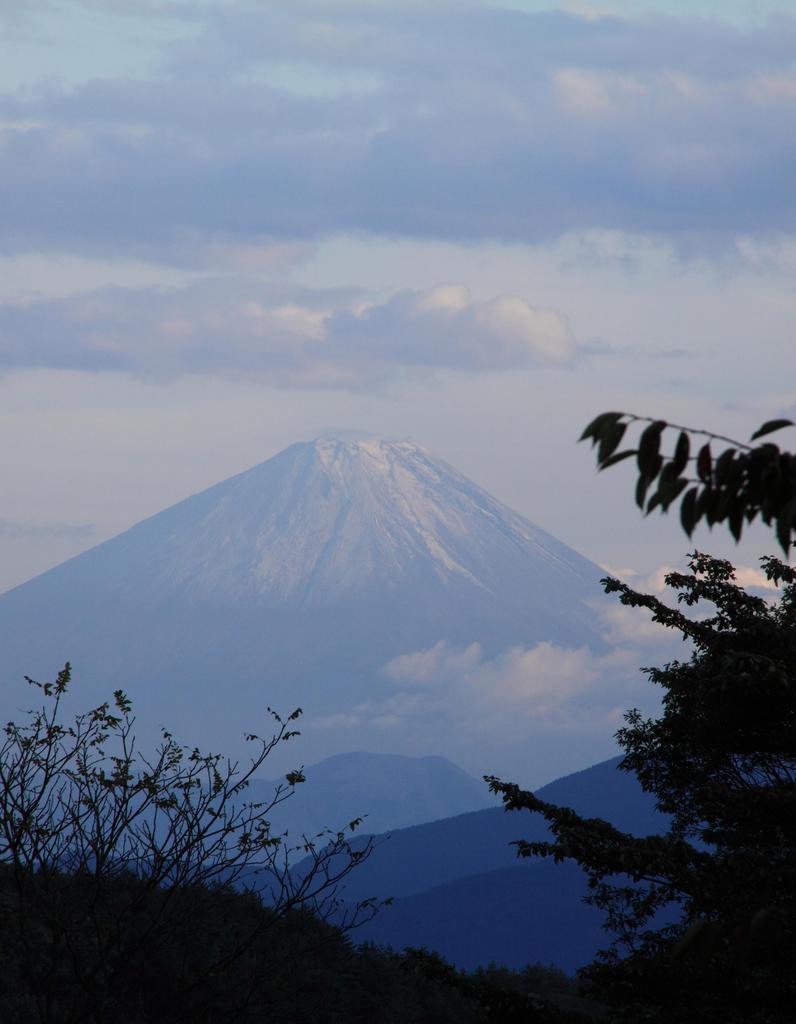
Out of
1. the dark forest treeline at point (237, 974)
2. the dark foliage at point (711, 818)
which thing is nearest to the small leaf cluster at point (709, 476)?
the dark foliage at point (711, 818)

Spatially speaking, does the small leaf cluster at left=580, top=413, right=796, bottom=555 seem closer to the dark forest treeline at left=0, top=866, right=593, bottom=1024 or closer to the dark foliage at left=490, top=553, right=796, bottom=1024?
the dark foliage at left=490, top=553, right=796, bottom=1024

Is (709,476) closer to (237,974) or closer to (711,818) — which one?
(711,818)

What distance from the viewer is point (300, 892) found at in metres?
12.7

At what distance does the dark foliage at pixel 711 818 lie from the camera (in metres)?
12.9

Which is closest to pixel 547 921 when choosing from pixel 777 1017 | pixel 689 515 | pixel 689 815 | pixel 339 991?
pixel 339 991

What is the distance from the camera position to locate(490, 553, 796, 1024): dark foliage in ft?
42.5

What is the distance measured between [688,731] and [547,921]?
82.7m

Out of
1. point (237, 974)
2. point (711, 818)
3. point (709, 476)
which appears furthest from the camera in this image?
point (237, 974)

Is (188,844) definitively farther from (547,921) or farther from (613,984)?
(547,921)

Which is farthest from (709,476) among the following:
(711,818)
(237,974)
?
(237,974)

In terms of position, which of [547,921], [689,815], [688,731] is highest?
[688,731]

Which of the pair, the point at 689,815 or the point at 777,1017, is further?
the point at 689,815

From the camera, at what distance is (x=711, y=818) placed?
16.6 metres

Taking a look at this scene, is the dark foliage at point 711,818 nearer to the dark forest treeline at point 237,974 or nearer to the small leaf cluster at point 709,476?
the dark forest treeline at point 237,974
